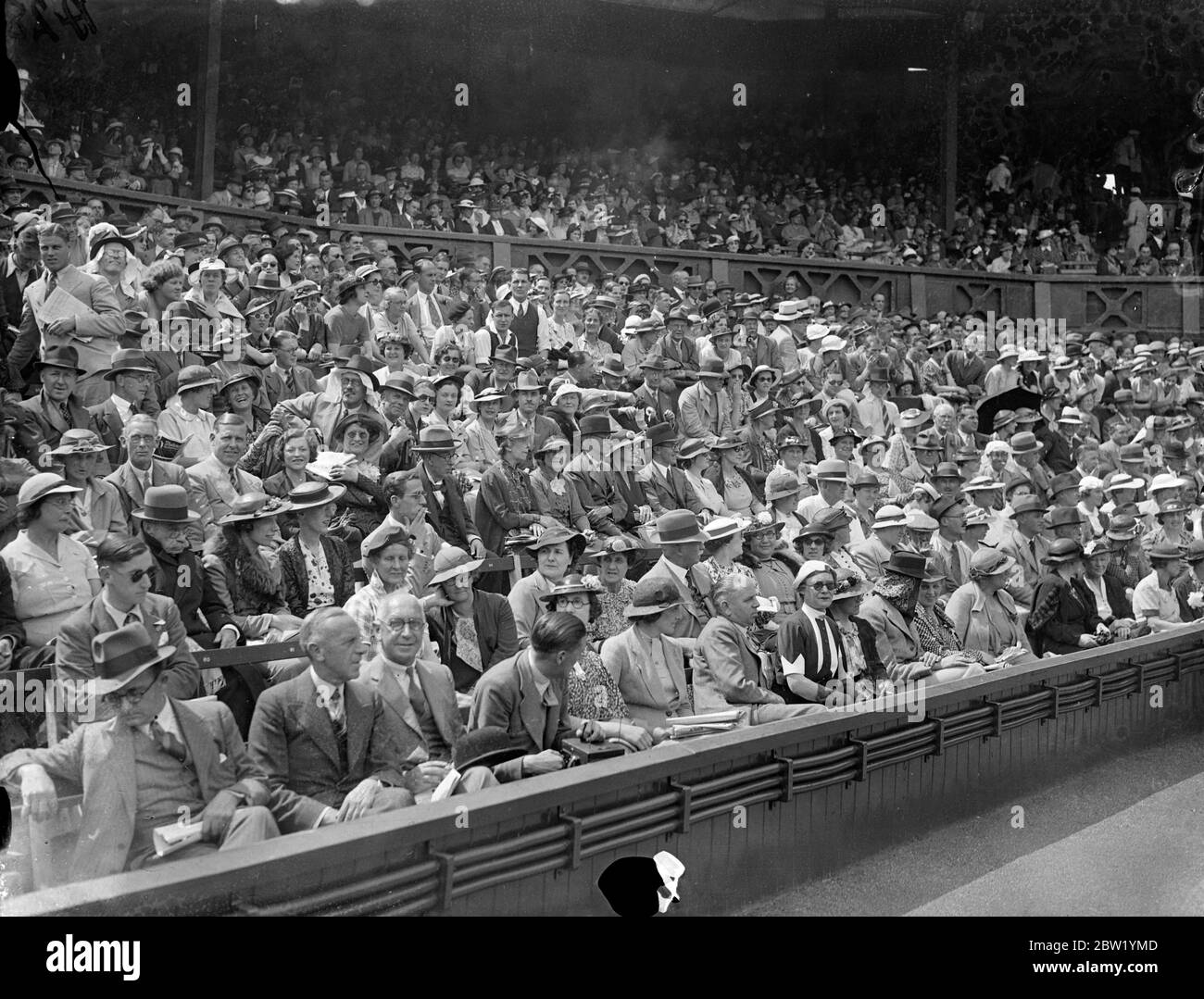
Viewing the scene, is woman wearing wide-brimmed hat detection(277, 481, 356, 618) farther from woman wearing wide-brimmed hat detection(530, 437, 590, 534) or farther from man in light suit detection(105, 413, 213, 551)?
woman wearing wide-brimmed hat detection(530, 437, 590, 534)

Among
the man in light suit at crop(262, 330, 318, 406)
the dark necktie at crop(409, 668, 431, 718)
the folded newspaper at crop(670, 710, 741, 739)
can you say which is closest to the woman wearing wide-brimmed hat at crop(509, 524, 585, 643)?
the folded newspaper at crop(670, 710, 741, 739)

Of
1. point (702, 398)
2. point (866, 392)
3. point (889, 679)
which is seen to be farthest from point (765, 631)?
point (866, 392)

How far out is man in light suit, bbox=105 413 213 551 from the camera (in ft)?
20.6

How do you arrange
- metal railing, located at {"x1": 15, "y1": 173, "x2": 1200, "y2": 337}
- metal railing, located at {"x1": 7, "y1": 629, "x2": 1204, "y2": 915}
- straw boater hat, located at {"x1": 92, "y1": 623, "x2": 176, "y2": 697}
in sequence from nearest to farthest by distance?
metal railing, located at {"x1": 7, "y1": 629, "x2": 1204, "y2": 915}, straw boater hat, located at {"x1": 92, "y1": 623, "x2": 176, "y2": 697}, metal railing, located at {"x1": 15, "y1": 173, "x2": 1200, "y2": 337}

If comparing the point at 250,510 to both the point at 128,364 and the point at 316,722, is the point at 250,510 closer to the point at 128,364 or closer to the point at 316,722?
the point at 316,722

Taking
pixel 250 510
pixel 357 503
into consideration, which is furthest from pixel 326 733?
pixel 357 503

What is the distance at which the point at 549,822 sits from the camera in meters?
4.47

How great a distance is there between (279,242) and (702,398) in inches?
156

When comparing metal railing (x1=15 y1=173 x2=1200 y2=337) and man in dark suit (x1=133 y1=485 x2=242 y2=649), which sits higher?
metal railing (x1=15 y1=173 x2=1200 y2=337)

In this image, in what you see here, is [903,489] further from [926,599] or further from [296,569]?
[296,569]

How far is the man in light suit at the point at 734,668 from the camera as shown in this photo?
5887mm

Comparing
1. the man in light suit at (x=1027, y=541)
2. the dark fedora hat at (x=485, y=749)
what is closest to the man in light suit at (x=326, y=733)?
the dark fedora hat at (x=485, y=749)

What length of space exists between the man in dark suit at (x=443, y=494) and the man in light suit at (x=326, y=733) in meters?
2.80

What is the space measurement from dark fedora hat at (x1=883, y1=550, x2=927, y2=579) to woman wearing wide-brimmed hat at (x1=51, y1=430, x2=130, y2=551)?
12.7 feet
